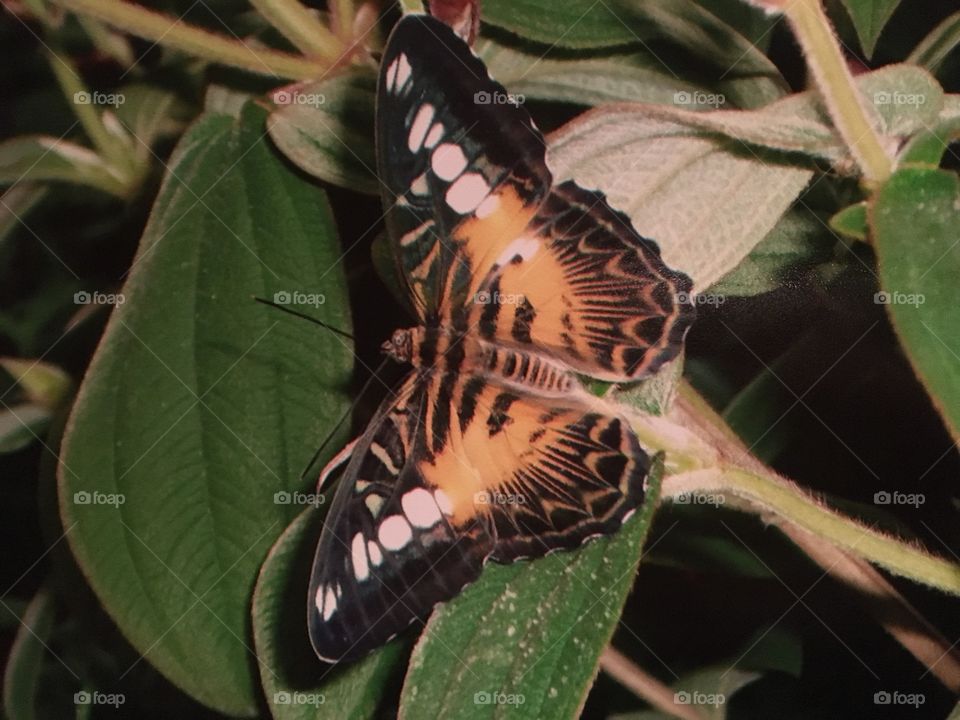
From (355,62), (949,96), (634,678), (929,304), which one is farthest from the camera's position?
(634,678)

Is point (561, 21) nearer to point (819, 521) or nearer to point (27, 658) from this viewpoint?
point (819, 521)

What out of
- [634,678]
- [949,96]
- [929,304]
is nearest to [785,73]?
[949,96]

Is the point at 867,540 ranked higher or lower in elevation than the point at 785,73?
lower

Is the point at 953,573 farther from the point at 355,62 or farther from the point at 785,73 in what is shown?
the point at 355,62

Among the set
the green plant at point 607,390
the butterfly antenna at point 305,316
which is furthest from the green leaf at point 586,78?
the butterfly antenna at point 305,316

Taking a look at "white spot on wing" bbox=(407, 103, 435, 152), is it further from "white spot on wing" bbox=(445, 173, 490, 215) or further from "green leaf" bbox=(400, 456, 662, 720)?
"green leaf" bbox=(400, 456, 662, 720)

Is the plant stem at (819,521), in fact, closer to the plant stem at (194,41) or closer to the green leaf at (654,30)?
the green leaf at (654,30)
